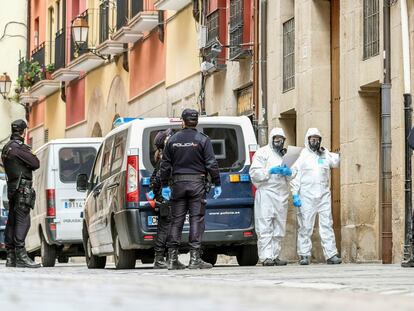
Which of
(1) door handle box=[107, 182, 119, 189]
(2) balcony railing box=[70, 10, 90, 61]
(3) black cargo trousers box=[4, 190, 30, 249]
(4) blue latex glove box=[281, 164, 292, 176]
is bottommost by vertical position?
(3) black cargo trousers box=[4, 190, 30, 249]

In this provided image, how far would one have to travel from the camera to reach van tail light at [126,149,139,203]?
1809 centimetres

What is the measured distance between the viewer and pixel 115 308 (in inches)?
262

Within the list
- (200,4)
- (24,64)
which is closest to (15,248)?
(200,4)

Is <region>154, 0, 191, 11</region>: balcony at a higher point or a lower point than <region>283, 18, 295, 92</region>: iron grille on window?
higher

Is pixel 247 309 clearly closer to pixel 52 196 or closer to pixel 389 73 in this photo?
pixel 389 73

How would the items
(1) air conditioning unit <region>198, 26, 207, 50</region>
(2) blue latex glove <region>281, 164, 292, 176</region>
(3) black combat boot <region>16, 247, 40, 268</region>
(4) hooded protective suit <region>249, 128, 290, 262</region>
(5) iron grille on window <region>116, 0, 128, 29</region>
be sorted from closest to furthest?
(4) hooded protective suit <region>249, 128, 290, 262</region>
(2) blue latex glove <region>281, 164, 292, 176</region>
(3) black combat boot <region>16, 247, 40, 268</region>
(1) air conditioning unit <region>198, 26, 207, 50</region>
(5) iron grille on window <region>116, 0, 128, 29</region>

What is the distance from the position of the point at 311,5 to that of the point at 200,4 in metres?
6.10

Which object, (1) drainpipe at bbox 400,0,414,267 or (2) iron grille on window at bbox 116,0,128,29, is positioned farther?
(2) iron grille on window at bbox 116,0,128,29

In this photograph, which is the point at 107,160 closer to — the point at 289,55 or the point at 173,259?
the point at 173,259

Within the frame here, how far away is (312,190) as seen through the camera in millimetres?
19953

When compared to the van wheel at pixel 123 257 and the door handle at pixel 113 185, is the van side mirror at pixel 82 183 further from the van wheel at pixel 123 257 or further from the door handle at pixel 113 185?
the van wheel at pixel 123 257

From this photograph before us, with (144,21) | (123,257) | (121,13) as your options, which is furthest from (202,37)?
(123,257)

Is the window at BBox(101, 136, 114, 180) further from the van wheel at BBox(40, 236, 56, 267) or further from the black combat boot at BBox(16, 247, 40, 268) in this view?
the van wheel at BBox(40, 236, 56, 267)

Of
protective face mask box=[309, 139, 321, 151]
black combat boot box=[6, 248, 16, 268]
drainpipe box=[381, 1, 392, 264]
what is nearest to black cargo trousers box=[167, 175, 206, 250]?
drainpipe box=[381, 1, 392, 264]
